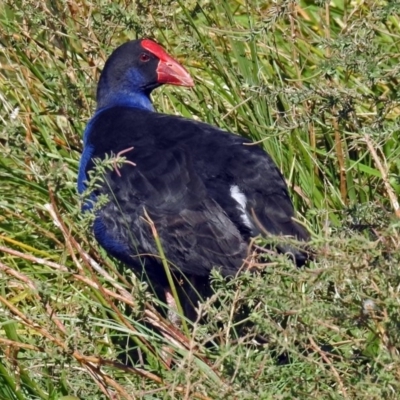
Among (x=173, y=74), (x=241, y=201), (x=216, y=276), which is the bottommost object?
(x=241, y=201)

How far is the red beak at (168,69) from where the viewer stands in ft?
14.0

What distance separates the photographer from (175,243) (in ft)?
11.8

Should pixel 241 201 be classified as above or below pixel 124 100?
below

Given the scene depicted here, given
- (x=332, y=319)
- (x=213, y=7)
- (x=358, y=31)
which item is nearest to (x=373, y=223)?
(x=332, y=319)

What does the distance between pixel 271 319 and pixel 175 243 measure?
3.59 ft

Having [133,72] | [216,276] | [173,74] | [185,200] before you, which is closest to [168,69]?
[173,74]

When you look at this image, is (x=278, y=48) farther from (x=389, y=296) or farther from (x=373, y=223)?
(x=389, y=296)

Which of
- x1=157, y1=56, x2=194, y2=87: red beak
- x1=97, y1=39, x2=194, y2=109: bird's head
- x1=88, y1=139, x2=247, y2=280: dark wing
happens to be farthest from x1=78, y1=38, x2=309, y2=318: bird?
x1=97, y1=39, x2=194, y2=109: bird's head

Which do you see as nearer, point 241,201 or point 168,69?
point 241,201

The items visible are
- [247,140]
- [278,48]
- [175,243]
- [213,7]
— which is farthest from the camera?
[278,48]

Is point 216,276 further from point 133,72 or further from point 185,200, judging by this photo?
point 133,72

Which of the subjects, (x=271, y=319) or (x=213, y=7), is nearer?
(x=271, y=319)

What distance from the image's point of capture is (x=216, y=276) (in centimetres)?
270

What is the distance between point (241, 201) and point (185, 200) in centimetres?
19
